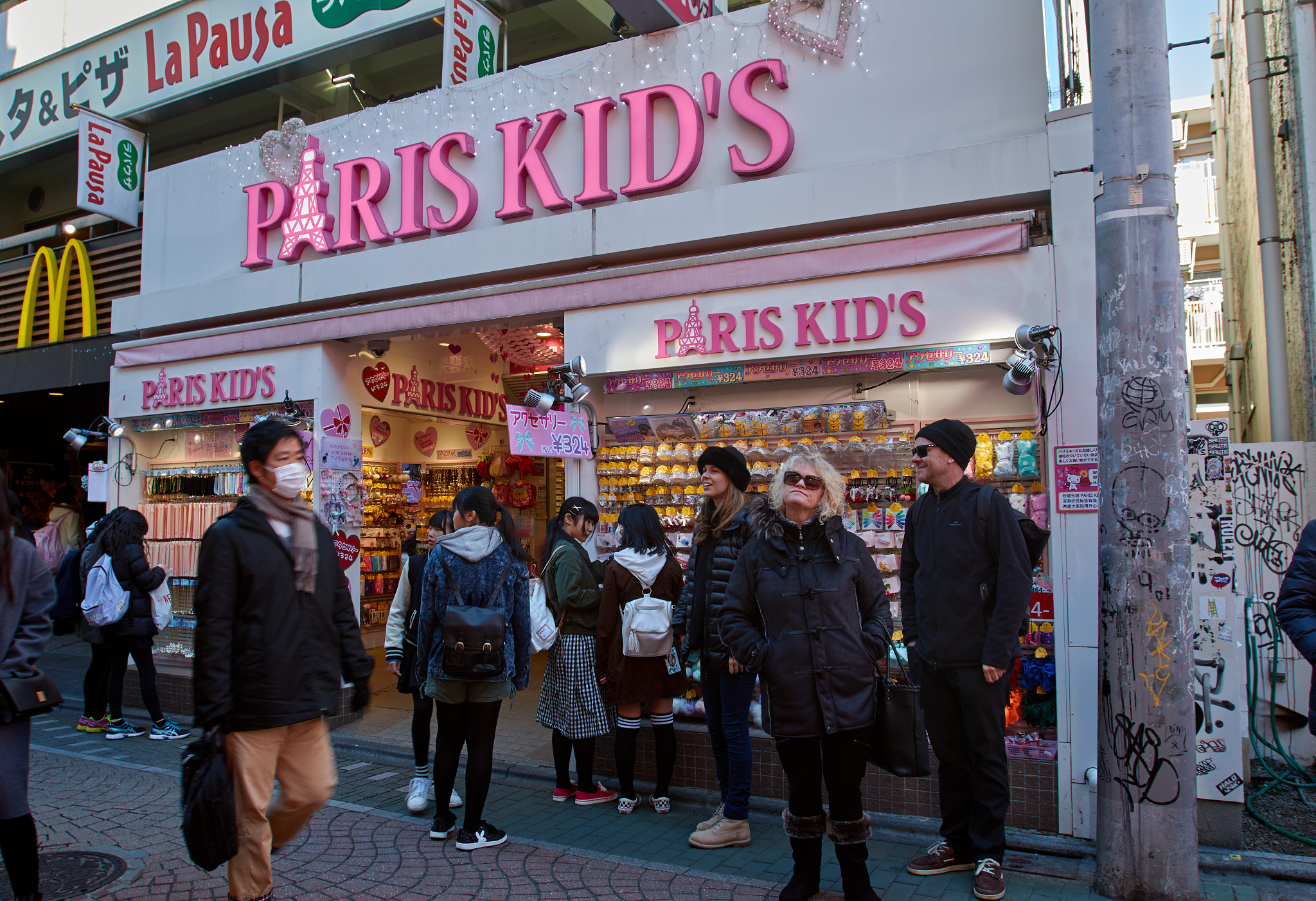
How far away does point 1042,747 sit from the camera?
16.1ft

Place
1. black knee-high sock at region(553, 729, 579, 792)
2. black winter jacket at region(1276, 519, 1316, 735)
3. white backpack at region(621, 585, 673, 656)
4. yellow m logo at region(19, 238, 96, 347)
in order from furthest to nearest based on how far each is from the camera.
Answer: yellow m logo at region(19, 238, 96, 347) < black knee-high sock at region(553, 729, 579, 792) < white backpack at region(621, 585, 673, 656) < black winter jacket at region(1276, 519, 1316, 735)

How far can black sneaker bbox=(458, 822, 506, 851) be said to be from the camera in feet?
14.5

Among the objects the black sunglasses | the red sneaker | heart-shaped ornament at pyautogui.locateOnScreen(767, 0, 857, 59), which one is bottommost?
the red sneaker

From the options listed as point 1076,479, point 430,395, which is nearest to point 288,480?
point 1076,479

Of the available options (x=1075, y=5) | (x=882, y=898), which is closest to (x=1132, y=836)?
(x=882, y=898)

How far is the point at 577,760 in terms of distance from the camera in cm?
525

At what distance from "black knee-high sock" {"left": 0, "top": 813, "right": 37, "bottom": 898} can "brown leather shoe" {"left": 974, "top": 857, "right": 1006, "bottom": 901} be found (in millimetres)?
4020

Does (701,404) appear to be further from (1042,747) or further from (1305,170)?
(1305,170)

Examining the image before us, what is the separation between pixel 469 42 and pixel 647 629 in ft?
20.4

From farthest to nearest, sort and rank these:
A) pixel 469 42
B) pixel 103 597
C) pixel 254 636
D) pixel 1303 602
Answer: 1. pixel 469 42
2. pixel 103 597
3. pixel 1303 602
4. pixel 254 636

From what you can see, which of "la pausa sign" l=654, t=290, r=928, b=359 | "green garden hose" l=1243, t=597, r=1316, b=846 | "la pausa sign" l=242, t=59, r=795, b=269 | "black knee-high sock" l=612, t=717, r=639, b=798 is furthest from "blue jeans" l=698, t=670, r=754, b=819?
"la pausa sign" l=242, t=59, r=795, b=269

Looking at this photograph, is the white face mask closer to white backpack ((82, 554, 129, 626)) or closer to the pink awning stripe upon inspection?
the pink awning stripe

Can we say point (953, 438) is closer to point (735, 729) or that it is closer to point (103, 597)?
point (735, 729)

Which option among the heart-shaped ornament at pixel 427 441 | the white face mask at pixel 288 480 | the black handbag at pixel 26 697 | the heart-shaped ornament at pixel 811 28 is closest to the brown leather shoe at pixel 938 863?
the white face mask at pixel 288 480
